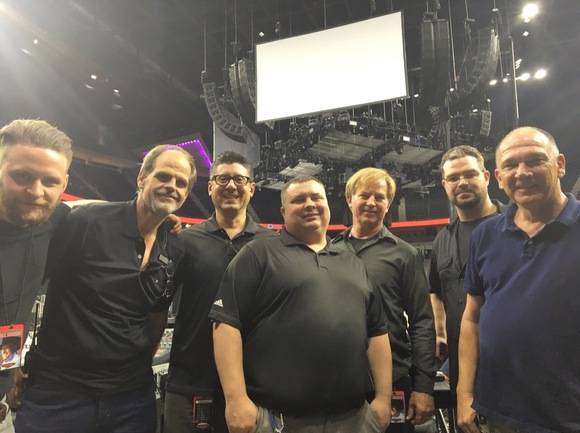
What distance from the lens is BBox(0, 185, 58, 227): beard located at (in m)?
1.37

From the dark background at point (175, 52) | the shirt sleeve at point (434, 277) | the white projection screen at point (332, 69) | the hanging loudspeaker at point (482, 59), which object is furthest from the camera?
the dark background at point (175, 52)

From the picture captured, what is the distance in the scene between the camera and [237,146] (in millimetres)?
7512

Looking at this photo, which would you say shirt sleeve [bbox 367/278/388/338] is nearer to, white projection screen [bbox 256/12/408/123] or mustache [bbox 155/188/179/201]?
mustache [bbox 155/188/179/201]

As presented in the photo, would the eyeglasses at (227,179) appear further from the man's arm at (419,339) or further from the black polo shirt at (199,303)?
the man's arm at (419,339)

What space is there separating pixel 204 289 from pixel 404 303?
967 millimetres

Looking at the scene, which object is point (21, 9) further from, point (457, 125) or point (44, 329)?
point (457, 125)

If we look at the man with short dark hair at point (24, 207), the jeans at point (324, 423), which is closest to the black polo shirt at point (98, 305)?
the man with short dark hair at point (24, 207)

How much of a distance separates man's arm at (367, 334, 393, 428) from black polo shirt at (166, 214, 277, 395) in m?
0.69

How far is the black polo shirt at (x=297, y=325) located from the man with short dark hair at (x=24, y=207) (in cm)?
67

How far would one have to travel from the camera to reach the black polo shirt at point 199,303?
175cm

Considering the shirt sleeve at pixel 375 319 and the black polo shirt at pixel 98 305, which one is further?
the shirt sleeve at pixel 375 319

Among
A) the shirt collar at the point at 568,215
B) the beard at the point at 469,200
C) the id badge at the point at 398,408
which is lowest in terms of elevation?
the id badge at the point at 398,408

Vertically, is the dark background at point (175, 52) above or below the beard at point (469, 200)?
above

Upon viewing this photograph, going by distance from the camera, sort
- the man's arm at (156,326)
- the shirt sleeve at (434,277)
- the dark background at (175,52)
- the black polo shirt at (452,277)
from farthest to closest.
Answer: the dark background at (175,52) → the shirt sleeve at (434,277) → the black polo shirt at (452,277) → the man's arm at (156,326)
